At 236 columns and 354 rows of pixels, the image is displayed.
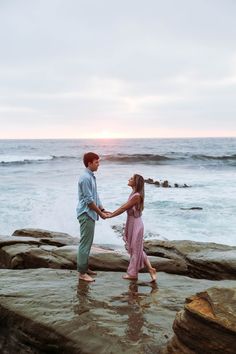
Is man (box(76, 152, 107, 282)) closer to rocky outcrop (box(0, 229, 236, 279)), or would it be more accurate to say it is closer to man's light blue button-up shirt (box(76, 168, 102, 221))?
man's light blue button-up shirt (box(76, 168, 102, 221))

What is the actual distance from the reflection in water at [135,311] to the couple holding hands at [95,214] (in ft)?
1.39

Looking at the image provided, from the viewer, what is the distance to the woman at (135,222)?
6.60m

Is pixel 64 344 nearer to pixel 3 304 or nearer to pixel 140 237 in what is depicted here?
pixel 3 304

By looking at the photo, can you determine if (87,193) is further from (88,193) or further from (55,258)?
(55,258)

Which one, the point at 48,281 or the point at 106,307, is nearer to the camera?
the point at 106,307

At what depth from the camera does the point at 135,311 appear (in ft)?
18.5

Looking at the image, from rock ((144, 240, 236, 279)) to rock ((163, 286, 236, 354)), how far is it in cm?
400

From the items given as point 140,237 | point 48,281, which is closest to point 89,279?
point 48,281

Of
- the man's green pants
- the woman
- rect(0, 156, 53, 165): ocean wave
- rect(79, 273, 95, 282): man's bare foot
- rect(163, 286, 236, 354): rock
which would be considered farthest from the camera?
rect(0, 156, 53, 165): ocean wave

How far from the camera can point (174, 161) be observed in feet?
193

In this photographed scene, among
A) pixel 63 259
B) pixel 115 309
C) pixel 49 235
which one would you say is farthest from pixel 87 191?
pixel 49 235

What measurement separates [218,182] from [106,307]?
29.0m

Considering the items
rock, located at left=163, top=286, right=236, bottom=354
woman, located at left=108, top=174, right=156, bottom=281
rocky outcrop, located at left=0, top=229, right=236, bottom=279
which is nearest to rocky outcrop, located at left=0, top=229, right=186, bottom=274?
rocky outcrop, located at left=0, top=229, right=236, bottom=279

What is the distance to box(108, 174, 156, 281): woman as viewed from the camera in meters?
6.60
